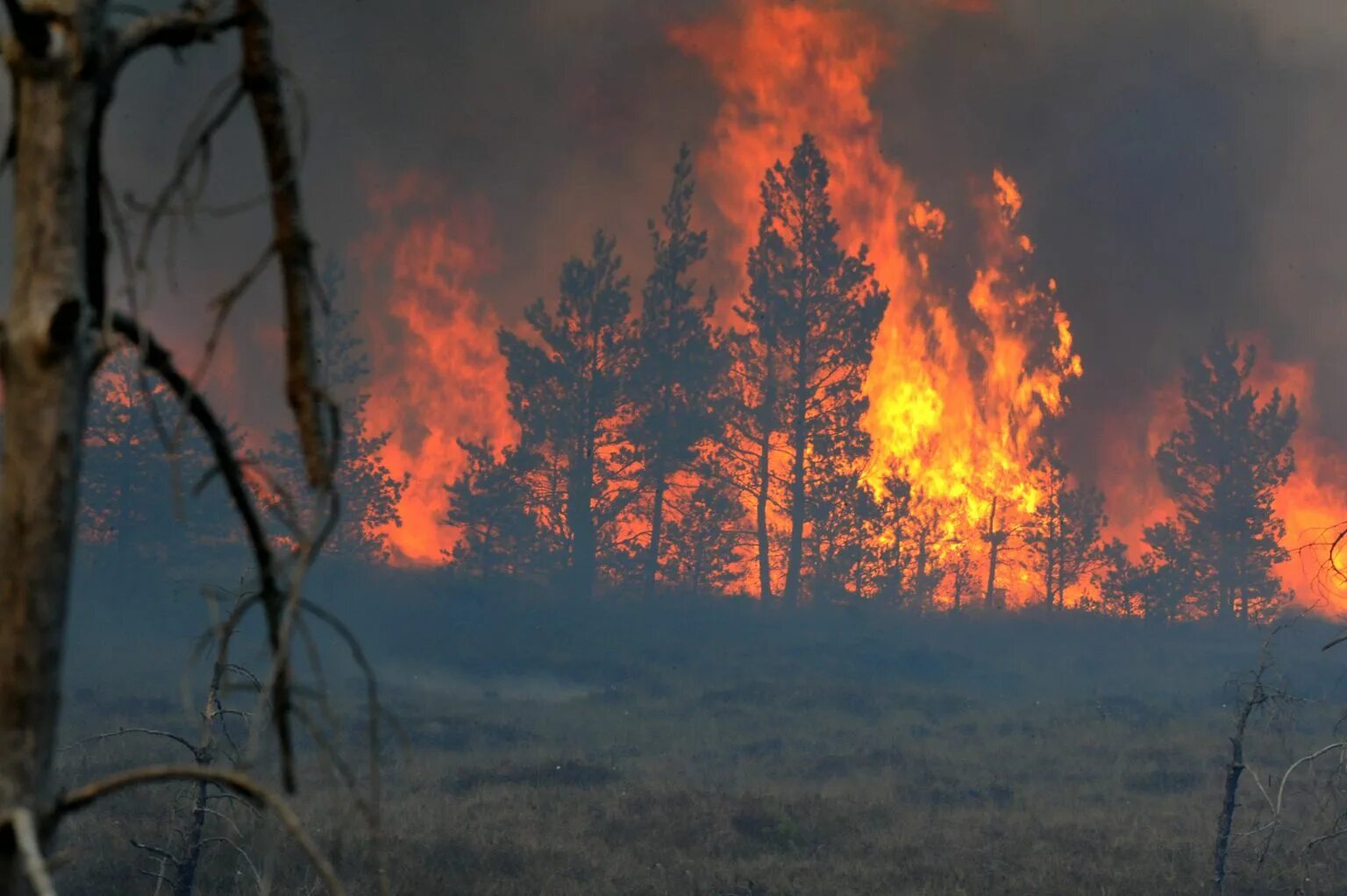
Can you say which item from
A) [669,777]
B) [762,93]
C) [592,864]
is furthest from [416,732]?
[762,93]

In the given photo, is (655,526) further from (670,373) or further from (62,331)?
(62,331)

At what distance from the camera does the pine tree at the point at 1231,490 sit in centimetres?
5200

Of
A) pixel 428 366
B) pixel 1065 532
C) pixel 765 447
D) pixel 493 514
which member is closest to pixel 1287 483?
pixel 1065 532

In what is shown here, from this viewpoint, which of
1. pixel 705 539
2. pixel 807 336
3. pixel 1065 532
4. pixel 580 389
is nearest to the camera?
pixel 580 389

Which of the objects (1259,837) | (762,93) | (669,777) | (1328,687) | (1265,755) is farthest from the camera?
(762,93)

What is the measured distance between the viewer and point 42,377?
1.48 m

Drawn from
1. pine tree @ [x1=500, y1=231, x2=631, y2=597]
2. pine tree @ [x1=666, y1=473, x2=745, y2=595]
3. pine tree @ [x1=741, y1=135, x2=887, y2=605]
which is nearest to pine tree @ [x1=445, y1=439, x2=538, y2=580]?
pine tree @ [x1=500, y1=231, x2=631, y2=597]

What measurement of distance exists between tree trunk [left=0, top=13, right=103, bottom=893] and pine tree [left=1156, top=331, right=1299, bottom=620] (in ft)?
186

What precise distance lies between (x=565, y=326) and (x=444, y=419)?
2588 centimetres

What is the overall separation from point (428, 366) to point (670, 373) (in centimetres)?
2869

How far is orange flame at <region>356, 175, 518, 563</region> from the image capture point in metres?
71.5

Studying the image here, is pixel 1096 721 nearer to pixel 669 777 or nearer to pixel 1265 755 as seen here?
pixel 1265 755

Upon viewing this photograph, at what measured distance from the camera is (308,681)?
3838cm

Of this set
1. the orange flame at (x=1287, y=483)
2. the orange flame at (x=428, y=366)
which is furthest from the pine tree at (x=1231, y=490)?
the orange flame at (x=428, y=366)
